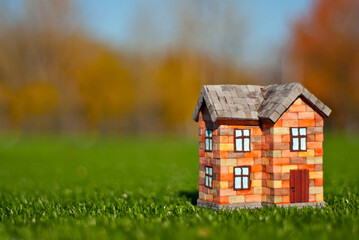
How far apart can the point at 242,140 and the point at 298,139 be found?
125cm

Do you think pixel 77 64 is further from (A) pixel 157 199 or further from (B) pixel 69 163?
(A) pixel 157 199

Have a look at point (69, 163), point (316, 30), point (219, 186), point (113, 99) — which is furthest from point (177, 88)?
point (219, 186)

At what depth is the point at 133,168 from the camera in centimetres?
2348

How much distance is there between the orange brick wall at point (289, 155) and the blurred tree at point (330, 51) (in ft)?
114

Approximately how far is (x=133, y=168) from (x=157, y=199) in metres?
10.4

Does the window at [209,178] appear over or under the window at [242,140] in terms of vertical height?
under

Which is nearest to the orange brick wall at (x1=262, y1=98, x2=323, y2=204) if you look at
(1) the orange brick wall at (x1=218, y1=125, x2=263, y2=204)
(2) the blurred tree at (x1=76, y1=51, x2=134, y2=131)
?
(1) the orange brick wall at (x1=218, y1=125, x2=263, y2=204)

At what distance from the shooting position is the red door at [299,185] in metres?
10.5

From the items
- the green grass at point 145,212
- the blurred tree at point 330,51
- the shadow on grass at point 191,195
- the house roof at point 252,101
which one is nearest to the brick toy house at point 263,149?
the house roof at point 252,101

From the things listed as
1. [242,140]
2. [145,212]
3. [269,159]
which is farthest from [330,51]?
[145,212]

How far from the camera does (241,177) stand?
10.5 metres

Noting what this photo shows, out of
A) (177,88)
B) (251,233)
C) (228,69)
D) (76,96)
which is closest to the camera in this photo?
(251,233)

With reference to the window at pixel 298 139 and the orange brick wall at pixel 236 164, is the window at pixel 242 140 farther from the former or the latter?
the window at pixel 298 139

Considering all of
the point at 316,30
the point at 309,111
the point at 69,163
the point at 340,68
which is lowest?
the point at 69,163
